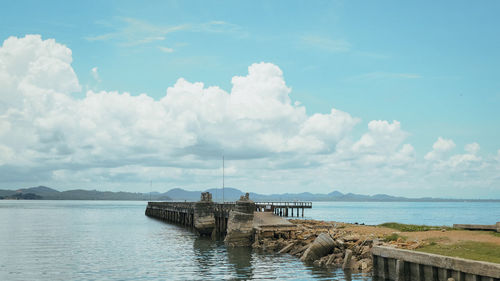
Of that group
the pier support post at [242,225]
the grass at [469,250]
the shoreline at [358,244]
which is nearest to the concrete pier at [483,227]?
the shoreline at [358,244]

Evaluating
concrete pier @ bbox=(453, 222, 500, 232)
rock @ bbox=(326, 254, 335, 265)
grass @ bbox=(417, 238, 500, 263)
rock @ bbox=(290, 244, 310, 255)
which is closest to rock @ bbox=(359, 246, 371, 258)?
rock @ bbox=(326, 254, 335, 265)

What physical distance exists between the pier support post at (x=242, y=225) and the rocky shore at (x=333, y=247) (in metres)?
1.79

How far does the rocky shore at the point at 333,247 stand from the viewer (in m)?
25.8

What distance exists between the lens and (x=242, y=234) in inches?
1532

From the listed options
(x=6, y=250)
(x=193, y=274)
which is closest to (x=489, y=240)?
(x=193, y=274)

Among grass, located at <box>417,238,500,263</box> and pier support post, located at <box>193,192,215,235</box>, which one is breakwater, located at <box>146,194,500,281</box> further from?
grass, located at <box>417,238,500,263</box>

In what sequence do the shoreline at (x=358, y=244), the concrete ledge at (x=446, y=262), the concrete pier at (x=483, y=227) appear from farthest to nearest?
the concrete pier at (x=483, y=227) → the shoreline at (x=358, y=244) → the concrete ledge at (x=446, y=262)

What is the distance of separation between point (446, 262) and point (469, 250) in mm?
3600

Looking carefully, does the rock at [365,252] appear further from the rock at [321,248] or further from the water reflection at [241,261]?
the water reflection at [241,261]

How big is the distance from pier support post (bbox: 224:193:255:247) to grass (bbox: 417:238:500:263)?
712 inches

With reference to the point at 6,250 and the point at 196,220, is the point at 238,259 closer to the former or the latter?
the point at 196,220

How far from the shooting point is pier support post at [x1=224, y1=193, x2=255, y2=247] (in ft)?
126

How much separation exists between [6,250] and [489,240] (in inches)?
1472

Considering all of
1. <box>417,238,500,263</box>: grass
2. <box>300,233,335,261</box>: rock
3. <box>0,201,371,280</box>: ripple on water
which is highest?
<box>417,238,500,263</box>: grass
